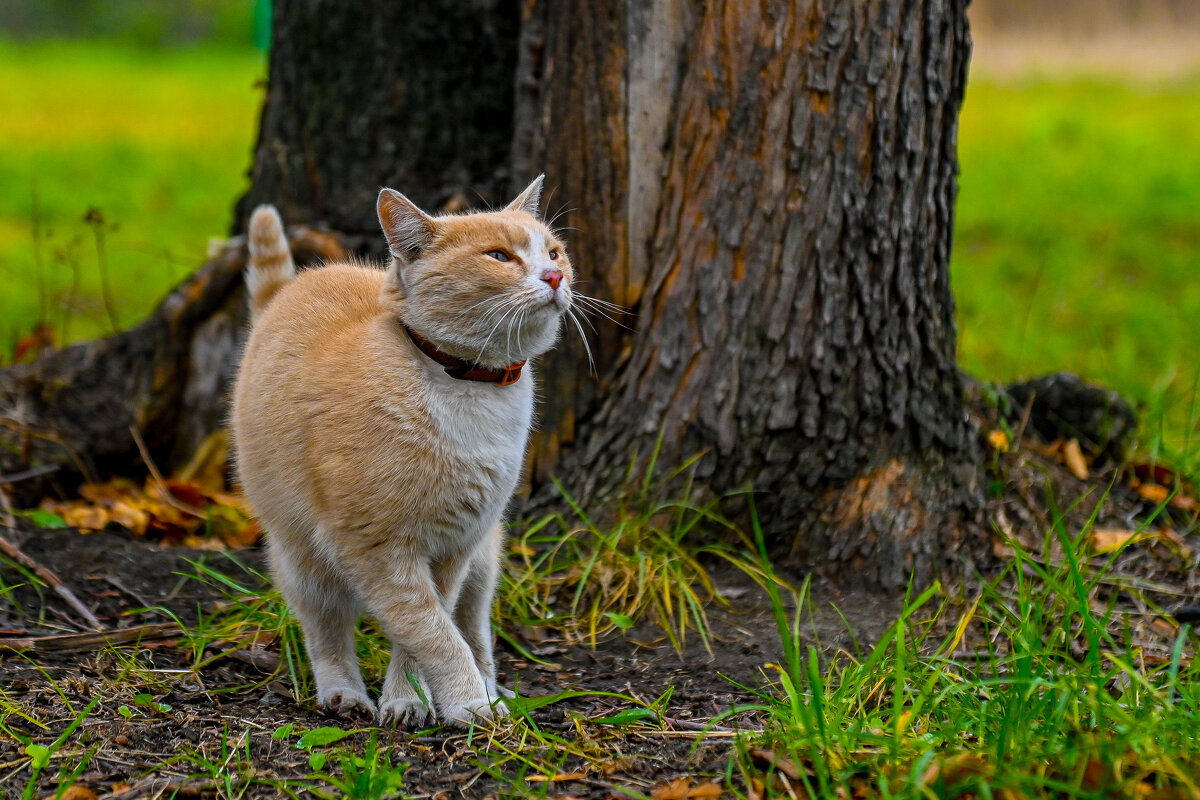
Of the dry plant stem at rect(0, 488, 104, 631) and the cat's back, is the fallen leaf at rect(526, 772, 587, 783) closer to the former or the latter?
the cat's back

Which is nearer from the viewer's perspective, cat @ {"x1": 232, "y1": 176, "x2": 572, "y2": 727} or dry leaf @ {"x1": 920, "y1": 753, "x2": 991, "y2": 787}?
dry leaf @ {"x1": 920, "y1": 753, "x2": 991, "y2": 787}

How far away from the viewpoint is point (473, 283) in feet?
8.04

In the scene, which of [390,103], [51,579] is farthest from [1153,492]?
[51,579]

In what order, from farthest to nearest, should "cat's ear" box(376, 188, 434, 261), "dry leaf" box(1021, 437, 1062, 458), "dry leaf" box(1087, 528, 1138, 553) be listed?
"dry leaf" box(1021, 437, 1062, 458)
"dry leaf" box(1087, 528, 1138, 553)
"cat's ear" box(376, 188, 434, 261)

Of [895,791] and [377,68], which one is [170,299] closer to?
[377,68]

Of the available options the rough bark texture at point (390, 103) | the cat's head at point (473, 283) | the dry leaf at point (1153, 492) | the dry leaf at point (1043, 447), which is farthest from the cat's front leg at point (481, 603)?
the dry leaf at point (1153, 492)

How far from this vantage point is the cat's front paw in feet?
7.81

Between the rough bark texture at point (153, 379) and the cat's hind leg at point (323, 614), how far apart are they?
1.44 m

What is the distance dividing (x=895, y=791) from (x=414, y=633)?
109 centimetres

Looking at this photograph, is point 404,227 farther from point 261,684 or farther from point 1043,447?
point 1043,447

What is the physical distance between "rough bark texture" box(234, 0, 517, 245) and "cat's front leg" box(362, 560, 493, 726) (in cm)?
180

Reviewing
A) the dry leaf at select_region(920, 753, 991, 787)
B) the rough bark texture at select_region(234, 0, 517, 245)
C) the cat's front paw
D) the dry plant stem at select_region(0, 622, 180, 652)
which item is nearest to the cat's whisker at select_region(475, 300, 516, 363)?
the cat's front paw

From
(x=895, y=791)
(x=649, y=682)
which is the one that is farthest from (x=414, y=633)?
(x=895, y=791)

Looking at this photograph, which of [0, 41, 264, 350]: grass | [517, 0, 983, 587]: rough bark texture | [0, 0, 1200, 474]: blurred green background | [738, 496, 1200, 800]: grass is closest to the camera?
[738, 496, 1200, 800]: grass
